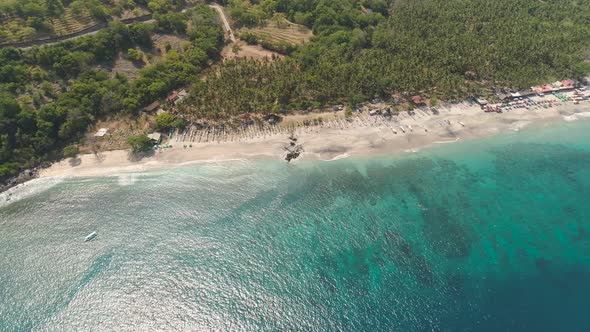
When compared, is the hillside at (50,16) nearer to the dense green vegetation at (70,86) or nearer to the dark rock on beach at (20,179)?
the dense green vegetation at (70,86)

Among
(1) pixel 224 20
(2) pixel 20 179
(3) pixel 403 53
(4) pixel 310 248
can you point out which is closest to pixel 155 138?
(2) pixel 20 179

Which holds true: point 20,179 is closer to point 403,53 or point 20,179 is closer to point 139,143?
point 139,143

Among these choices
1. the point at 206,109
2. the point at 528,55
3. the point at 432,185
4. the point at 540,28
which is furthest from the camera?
the point at 540,28

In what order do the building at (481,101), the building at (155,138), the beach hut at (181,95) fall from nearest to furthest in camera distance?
the building at (155,138), the beach hut at (181,95), the building at (481,101)

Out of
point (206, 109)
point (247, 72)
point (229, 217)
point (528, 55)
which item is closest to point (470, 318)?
point (229, 217)

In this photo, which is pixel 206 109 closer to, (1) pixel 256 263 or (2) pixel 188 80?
(2) pixel 188 80

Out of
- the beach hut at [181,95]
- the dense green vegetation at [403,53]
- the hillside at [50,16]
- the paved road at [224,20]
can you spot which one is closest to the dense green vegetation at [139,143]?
the beach hut at [181,95]
